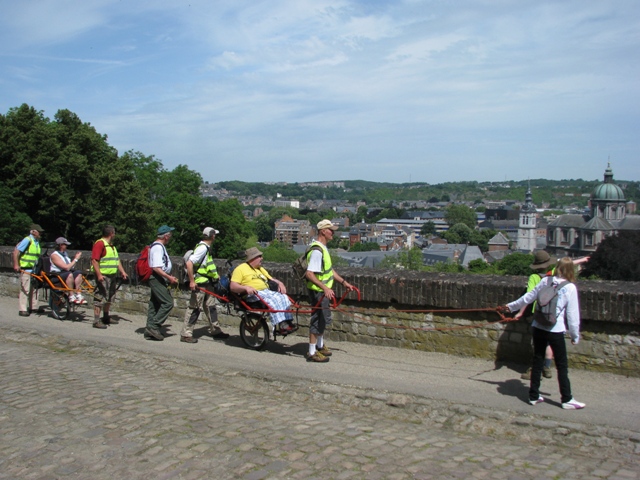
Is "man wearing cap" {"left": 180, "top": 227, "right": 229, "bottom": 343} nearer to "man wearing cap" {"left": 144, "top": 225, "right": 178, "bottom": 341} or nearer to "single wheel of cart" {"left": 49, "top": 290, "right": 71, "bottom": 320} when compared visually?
"man wearing cap" {"left": 144, "top": 225, "right": 178, "bottom": 341}

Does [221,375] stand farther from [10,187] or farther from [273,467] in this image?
[10,187]

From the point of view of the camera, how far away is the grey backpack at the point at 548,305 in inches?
232

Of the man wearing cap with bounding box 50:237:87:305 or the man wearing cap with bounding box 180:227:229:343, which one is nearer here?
the man wearing cap with bounding box 180:227:229:343

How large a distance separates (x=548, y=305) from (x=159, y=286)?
5457 mm

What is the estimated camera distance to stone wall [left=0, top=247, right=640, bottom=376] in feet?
21.9

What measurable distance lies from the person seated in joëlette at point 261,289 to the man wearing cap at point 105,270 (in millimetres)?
2668

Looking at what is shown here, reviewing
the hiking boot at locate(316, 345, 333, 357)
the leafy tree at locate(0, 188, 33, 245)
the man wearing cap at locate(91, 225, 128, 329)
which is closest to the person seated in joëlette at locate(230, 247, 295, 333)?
the hiking boot at locate(316, 345, 333, 357)

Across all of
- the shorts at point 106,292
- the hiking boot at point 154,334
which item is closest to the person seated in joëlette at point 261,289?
the hiking boot at point 154,334

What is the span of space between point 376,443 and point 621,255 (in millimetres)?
67246

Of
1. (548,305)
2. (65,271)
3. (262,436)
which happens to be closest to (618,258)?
(65,271)

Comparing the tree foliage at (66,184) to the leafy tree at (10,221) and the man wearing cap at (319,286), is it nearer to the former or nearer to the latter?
the leafy tree at (10,221)

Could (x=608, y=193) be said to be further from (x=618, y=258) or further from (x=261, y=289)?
→ (x=261, y=289)

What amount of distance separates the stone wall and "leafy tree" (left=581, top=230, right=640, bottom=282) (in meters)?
59.0

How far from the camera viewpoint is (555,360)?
5.89 m
